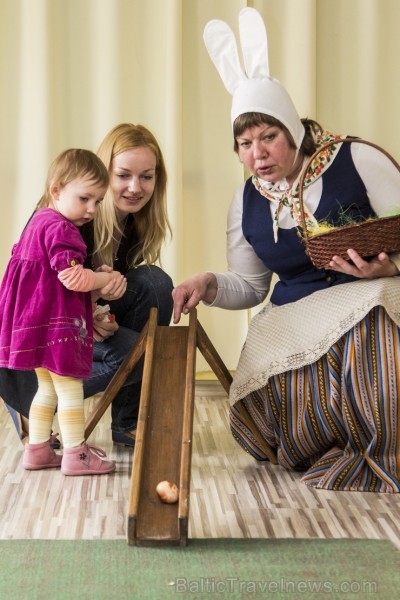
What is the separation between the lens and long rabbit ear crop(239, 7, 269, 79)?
2.52 meters

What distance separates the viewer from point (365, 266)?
2277 millimetres

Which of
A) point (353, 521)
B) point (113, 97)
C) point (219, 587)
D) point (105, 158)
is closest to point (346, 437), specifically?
point (353, 521)

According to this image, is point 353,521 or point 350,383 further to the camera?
point 350,383

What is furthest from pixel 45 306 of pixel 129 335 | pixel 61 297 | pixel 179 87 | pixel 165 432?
pixel 179 87

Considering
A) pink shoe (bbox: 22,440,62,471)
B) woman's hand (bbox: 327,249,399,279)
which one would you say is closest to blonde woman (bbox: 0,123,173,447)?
pink shoe (bbox: 22,440,62,471)

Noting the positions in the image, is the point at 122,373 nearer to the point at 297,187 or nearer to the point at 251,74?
the point at 297,187

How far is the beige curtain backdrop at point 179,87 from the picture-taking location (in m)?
3.47

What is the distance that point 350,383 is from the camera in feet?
7.46

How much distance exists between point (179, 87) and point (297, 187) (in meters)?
1.13

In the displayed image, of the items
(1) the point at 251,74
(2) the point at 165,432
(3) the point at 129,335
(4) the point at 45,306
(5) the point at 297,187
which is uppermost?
(1) the point at 251,74

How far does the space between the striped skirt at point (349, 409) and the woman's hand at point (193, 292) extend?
33 cm

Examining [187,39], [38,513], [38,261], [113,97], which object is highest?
[187,39]

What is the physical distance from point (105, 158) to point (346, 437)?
3.55ft

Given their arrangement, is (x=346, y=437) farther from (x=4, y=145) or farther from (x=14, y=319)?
(x=4, y=145)
